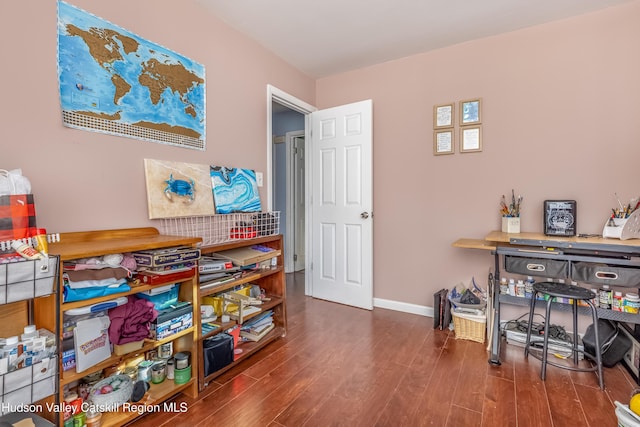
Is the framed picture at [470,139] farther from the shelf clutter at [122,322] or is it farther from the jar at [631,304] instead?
the shelf clutter at [122,322]

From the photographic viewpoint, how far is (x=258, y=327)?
94.0 inches

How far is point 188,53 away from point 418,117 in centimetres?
207

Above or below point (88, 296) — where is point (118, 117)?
above

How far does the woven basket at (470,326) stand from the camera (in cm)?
244

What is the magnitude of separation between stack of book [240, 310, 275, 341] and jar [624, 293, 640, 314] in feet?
7.86

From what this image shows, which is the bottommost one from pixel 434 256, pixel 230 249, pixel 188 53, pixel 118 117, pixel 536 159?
pixel 434 256

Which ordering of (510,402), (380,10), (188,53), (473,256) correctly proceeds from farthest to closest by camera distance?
(473,256) → (380,10) → (188,53) → (510,402)

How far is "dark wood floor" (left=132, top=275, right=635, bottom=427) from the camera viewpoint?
5.24ft

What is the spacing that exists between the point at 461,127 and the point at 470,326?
1.72m

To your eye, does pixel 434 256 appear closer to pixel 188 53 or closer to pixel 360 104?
pixel 360 104

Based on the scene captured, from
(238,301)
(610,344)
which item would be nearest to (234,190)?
(238,301)

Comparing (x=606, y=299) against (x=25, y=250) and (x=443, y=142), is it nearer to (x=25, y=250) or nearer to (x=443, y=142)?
(x=443, y=142)

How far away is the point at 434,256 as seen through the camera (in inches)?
118

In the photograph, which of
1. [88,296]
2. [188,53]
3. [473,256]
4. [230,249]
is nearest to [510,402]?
[473,256]
